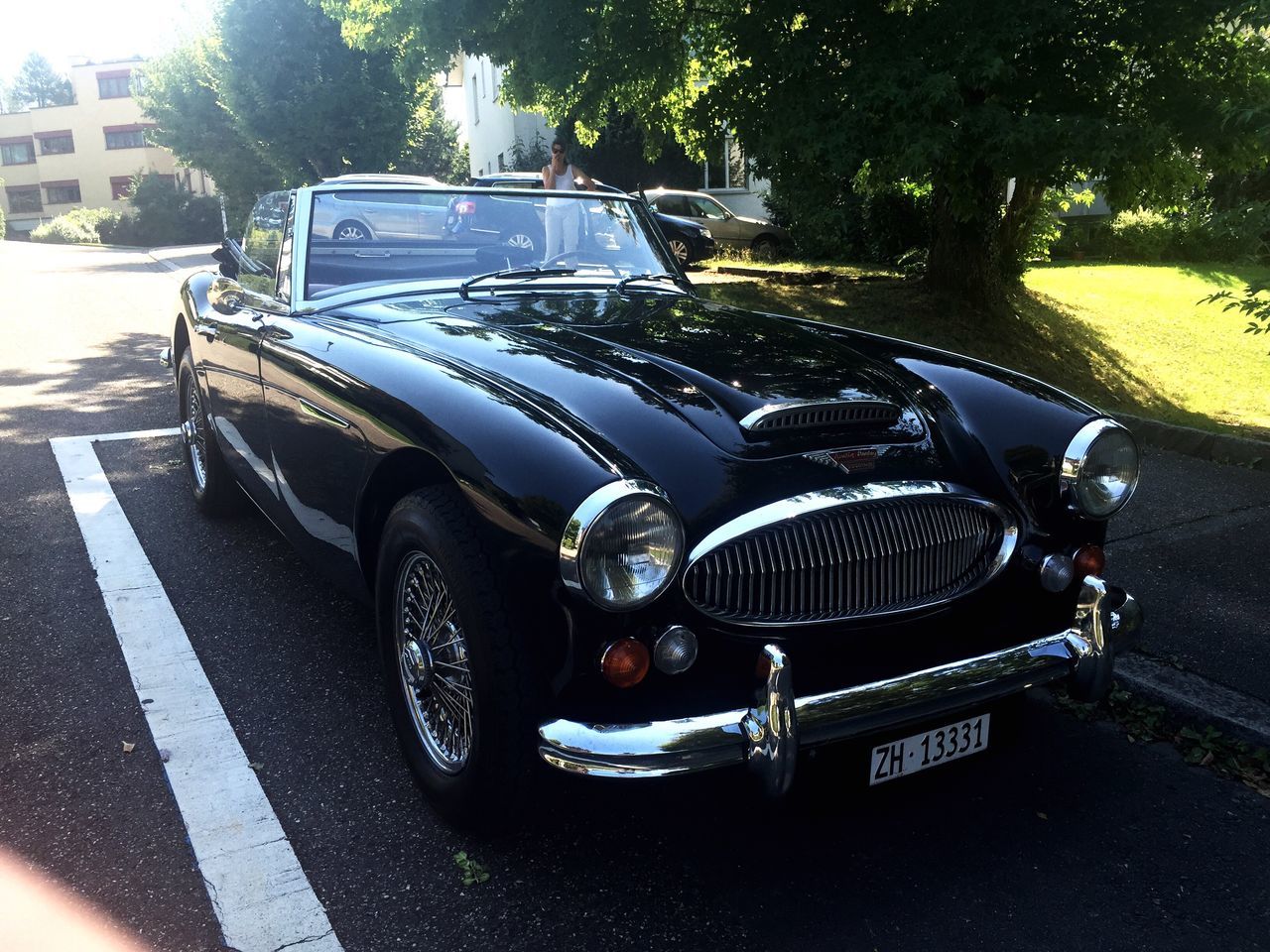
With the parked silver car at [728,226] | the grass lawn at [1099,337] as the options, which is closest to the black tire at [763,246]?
the parked silver car at [728,226]

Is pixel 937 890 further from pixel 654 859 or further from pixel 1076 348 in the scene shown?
pixel 1076 348

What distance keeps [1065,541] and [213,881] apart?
7.58 feet

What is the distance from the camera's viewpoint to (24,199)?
71312mm

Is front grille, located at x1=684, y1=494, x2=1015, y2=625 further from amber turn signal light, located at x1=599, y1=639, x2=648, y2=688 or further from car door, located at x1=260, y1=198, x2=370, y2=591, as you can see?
car door, located at x1=260, y1=198, x2=370, y2=591

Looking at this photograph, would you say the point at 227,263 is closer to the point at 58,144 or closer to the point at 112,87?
the point at 112,87

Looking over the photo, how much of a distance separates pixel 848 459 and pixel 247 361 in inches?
98.8

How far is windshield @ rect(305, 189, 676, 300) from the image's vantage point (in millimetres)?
3975

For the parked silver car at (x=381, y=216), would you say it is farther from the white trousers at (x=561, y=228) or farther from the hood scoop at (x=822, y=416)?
the hood scoop at (x=822, y=416)

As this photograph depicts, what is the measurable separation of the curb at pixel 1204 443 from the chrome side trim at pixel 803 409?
4559 mm

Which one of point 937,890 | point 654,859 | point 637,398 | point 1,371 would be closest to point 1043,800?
point 937,890

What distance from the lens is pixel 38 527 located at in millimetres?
5215

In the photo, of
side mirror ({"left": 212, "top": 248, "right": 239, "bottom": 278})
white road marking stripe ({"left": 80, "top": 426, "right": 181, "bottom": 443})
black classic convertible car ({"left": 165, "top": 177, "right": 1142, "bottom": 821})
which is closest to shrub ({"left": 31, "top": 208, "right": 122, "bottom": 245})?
white road marking stripe ({"left": 80, "top": 426, "right": 181, "bottom": 443})

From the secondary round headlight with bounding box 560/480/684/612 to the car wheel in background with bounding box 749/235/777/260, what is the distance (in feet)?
64.3

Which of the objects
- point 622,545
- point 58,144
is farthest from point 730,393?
point 58,144
